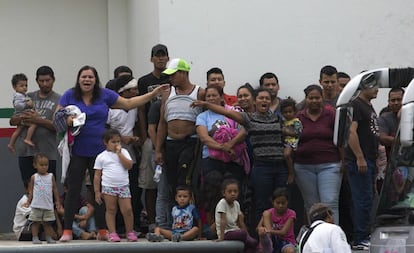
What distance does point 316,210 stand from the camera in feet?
42.0

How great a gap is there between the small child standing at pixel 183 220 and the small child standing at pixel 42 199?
1282mm

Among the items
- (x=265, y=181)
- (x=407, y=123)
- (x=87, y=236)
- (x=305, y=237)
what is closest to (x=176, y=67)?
(x=265, y=181)

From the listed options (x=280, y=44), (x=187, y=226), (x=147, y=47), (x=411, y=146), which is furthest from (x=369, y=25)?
(x=411, y=146)

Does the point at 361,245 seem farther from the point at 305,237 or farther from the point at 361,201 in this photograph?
the point at 305,237

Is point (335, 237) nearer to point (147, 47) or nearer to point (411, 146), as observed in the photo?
point (411, 146)

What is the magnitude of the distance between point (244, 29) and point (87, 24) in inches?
122

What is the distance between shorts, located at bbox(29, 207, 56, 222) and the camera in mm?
14562

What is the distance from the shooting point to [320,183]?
14711 mm

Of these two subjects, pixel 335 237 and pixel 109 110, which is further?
pixel 109 110

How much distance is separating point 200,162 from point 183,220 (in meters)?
0.84

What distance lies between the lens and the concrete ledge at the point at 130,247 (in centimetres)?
1366

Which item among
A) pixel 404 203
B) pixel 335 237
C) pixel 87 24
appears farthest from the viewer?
pixel 87 24

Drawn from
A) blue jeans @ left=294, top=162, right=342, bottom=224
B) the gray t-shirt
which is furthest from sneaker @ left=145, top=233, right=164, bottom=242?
the gray t-shirt

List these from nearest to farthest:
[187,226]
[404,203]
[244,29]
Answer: [404,203] < [187,226] < [244,29]
